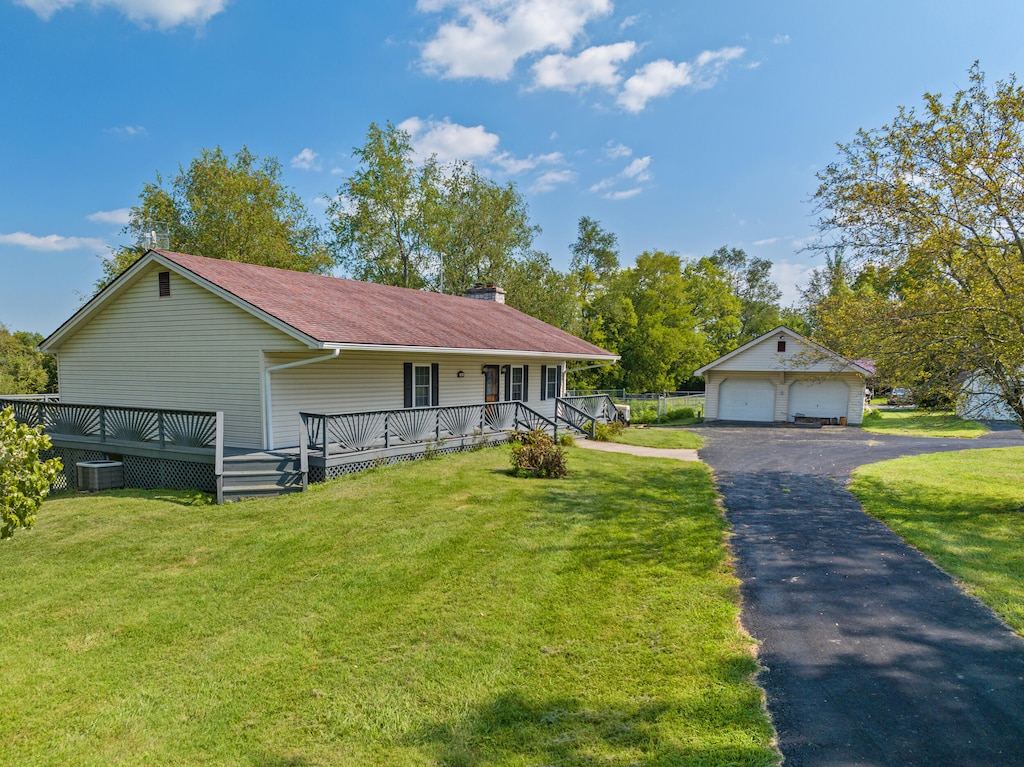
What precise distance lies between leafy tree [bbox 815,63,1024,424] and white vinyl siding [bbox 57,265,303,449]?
38.3 feet

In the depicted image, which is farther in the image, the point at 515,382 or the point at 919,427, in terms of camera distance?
the point at 919,427

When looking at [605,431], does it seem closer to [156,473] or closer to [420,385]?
[420,385]

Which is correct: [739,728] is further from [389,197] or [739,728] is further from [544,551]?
[389,197]

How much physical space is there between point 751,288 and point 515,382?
46.9 m

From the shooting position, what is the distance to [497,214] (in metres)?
36.5

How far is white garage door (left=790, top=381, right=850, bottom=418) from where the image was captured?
25703 millimetres

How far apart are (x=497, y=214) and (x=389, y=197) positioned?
7316 millimetres

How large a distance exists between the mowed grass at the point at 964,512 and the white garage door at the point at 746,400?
481 inches

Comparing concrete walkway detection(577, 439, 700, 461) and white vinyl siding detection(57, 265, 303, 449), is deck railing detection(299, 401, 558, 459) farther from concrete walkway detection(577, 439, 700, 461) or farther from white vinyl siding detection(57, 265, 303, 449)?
white vinyl siding detection(57, 265, 303, 449)

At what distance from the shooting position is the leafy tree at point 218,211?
30531 millimetres

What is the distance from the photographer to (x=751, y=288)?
57.2 m

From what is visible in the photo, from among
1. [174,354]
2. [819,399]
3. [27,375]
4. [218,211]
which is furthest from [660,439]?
[27,375]

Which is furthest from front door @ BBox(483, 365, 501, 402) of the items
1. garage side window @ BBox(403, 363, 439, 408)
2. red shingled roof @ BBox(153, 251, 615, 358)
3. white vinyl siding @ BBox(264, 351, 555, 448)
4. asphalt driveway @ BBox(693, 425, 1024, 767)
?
asphalt driveway @ BBox(693, 425, 1024, 767)

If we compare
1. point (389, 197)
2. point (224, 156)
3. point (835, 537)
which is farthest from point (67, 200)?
point (835, 537)
